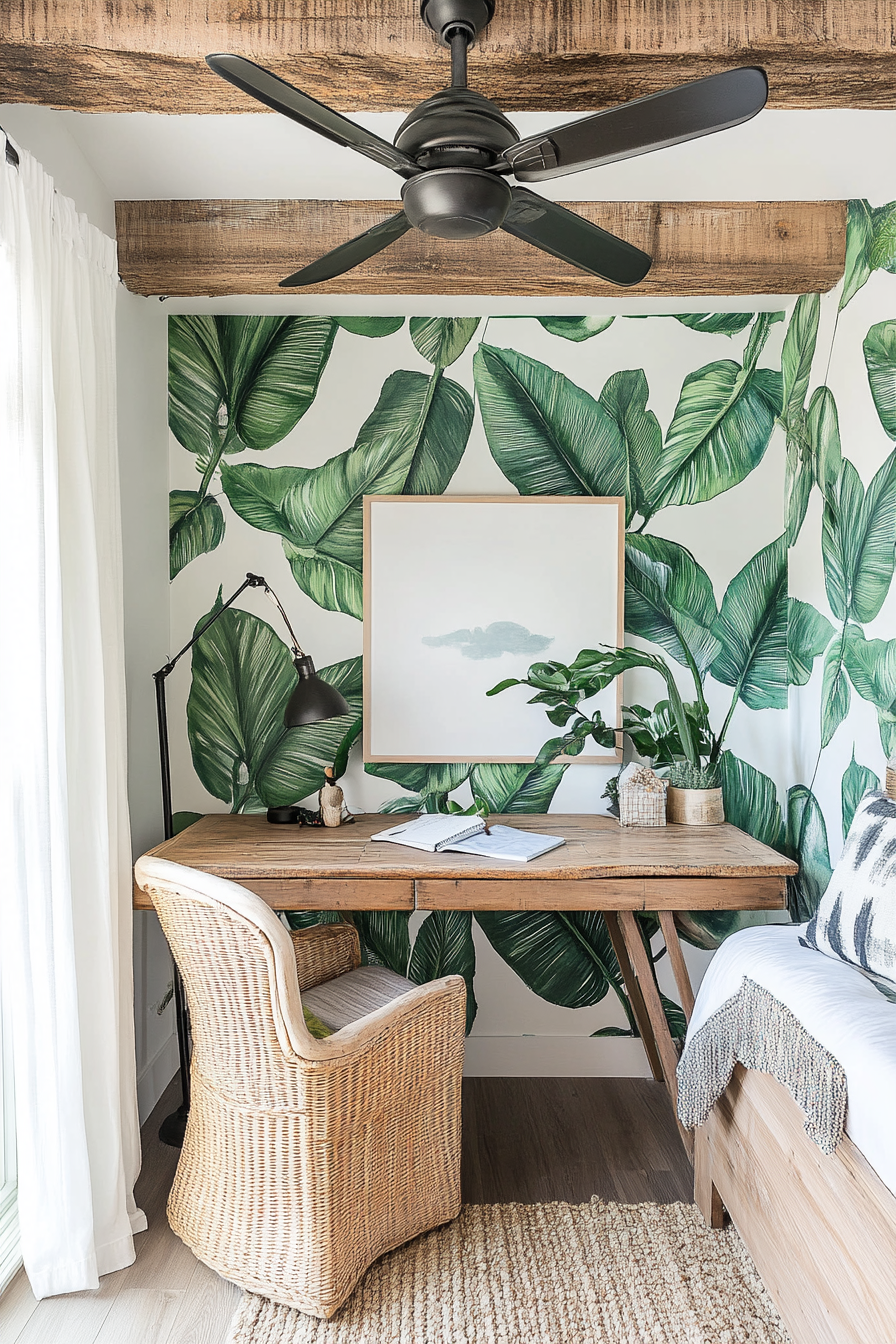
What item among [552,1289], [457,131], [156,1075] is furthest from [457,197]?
[156,1075]

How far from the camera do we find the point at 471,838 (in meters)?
2.57

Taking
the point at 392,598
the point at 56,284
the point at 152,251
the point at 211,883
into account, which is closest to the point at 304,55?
the point at 56,284

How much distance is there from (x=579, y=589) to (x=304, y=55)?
1.78 meters

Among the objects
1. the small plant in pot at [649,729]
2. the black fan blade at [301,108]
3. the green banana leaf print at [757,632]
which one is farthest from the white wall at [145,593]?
the green banana leaf print at [757,632]

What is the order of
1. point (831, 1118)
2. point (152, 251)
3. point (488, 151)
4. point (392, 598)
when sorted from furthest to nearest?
1. point (392, 598)
2. point (152, 251)
3. point (831, 1118)
4. point (488, 151)

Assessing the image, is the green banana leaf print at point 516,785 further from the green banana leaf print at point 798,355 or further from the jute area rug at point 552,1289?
the green banana leaf print at point 798,355

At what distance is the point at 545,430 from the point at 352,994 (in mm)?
1832

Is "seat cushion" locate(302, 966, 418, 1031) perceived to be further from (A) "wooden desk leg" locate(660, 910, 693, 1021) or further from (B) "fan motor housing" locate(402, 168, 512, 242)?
(B) "fan motor housing" locate(402, 168, 512, 242)

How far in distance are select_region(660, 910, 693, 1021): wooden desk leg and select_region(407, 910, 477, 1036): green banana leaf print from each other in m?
0.79

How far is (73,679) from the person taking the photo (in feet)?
6.62

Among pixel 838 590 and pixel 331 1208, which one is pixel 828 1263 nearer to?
pixel 331 1208

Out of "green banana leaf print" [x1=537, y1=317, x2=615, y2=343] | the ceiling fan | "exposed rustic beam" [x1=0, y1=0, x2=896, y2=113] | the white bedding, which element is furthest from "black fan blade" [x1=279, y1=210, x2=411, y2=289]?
the white bedding

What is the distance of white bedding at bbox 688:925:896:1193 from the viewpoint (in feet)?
4.55

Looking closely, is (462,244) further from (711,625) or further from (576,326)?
(711,625)
